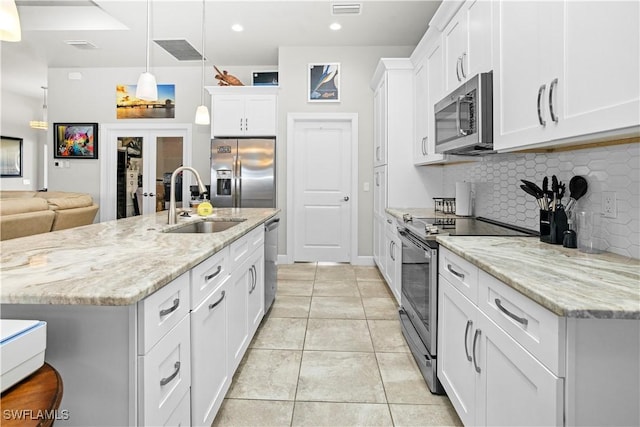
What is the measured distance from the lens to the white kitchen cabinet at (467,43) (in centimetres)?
225

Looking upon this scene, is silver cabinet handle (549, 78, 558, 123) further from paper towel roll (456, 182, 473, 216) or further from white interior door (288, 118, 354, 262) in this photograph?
white interior door (288, 118, 354, 262)

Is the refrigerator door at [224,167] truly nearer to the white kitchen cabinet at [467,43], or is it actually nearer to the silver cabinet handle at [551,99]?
the white kitchen cabinet at [467,43]

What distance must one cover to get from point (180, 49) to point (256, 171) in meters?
2.09

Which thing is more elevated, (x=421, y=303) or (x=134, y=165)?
(x=134, y=165)

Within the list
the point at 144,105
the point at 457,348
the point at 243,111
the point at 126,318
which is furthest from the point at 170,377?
the point at 144,105

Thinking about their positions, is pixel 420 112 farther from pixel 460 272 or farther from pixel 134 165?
pixel 134 165

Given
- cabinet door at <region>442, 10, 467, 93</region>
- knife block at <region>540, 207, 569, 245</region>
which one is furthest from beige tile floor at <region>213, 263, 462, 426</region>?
cabinet door at <region>442, 10, 467, 93</region>

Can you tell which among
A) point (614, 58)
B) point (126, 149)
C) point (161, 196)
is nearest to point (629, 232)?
point (614, 58)

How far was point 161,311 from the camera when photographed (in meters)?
1.18

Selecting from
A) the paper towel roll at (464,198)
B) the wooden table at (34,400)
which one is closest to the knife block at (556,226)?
the paper towel roll at (464,198)

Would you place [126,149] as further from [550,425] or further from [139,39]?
[550,425]

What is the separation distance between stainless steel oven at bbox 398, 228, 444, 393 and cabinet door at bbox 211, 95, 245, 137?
11.4ft

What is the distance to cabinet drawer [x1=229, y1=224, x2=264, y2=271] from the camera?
2080mm

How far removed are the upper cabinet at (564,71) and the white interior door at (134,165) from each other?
5586mm
